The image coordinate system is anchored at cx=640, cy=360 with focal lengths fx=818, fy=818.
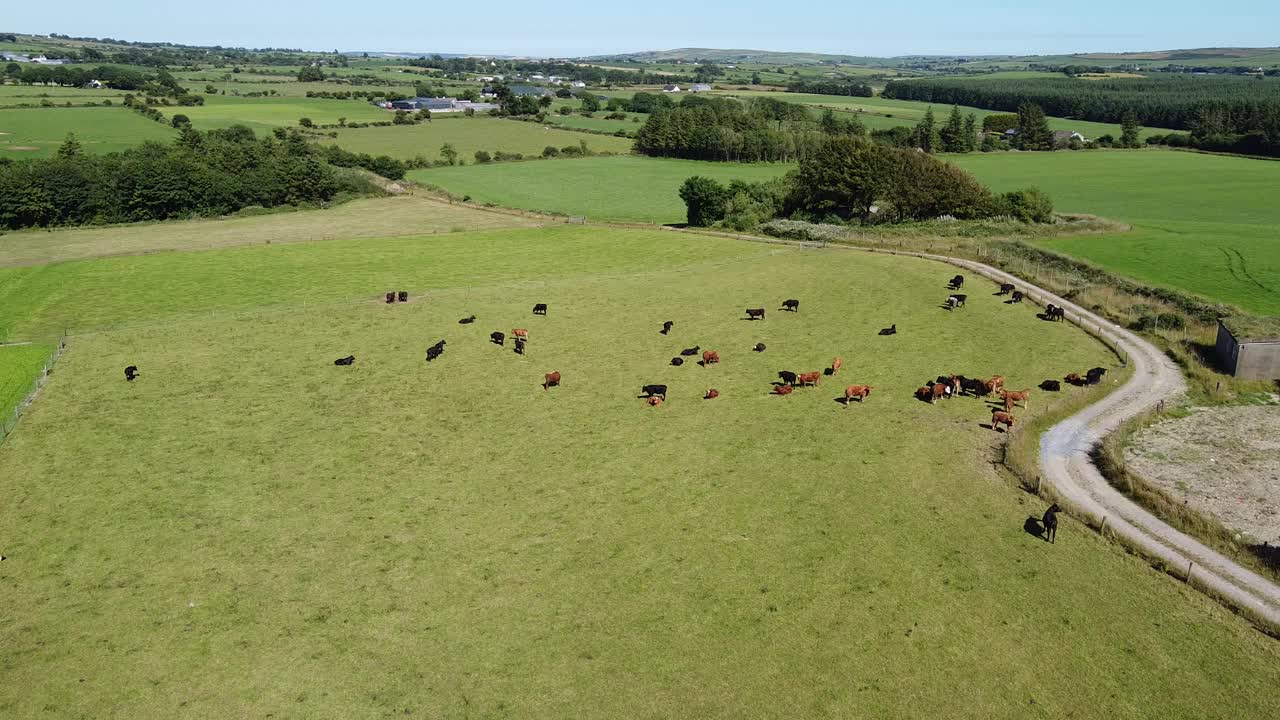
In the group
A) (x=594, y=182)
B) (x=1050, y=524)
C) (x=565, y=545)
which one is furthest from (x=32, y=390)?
(x=594, y=182)

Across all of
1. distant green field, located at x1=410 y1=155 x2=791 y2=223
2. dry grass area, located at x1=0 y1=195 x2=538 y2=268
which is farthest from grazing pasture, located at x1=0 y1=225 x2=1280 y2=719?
distant green field, located at x1=410 y1=155 x2=791 y2=223

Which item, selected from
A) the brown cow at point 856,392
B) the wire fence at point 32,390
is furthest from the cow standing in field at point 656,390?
the wire fence at point 32,390

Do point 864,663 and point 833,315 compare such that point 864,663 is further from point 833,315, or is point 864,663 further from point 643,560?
point 833,315

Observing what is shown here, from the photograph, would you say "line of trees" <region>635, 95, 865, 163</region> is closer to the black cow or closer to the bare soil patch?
the bare soil patch

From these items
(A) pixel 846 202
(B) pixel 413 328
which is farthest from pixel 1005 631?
(A) pixel 846 202

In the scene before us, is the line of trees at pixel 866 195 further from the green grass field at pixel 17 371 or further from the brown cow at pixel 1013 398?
the green grass field at pixel 17 371
